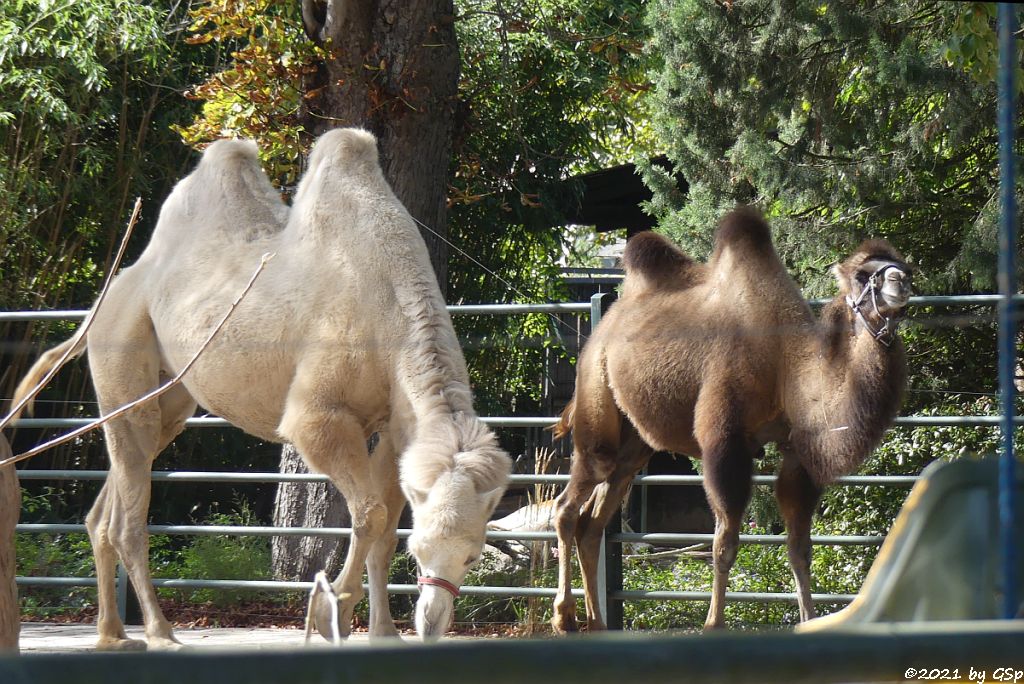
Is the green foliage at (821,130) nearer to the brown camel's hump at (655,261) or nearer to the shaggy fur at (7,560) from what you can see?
the brown camel's hump at (655,261)

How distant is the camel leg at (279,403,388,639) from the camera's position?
457cm

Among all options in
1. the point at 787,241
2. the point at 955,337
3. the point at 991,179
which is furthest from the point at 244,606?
the point at 991,179

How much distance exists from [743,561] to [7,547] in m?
6.21

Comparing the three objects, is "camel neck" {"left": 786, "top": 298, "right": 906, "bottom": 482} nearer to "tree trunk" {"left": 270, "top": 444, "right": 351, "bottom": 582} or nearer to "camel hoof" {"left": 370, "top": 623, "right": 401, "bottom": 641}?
"camel hoof" {"left": 370, "top": 623, "right": 401, "bottom": 641}

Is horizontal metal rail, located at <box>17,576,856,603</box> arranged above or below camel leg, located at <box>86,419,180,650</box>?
below

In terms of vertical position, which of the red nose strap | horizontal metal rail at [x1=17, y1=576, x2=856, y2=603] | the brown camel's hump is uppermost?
the brown camel's hump

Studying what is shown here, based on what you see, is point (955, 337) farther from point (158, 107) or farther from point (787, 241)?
point (158, 107)

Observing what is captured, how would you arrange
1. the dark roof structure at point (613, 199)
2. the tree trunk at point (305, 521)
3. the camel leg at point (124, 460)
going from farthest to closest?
the dark roof structure at point (613, 199) → the tree trunk at point (305, 521) → the camel leg at point (124, 460)

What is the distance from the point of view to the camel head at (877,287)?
14.4 feet

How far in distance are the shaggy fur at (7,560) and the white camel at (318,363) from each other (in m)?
1.24

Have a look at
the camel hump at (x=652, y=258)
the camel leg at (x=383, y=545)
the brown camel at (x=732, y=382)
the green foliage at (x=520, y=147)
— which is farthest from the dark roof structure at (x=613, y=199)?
the camel leg at (x=383, y=545)

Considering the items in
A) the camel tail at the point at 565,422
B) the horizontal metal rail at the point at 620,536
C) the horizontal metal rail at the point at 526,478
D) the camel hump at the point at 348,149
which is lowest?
the horizontal metal rail at the point at 620,536

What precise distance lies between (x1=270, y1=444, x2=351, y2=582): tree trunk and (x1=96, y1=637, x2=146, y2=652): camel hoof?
1871mm

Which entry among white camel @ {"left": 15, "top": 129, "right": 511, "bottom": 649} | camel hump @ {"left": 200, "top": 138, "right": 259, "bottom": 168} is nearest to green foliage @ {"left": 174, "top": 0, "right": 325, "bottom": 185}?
camel hump @ {"left": 200, "top": 138, "right": 259, "bottom": 168}
